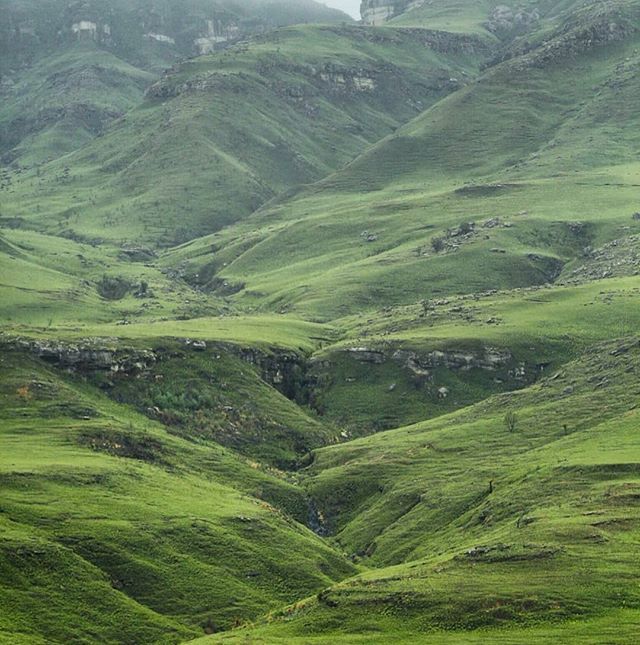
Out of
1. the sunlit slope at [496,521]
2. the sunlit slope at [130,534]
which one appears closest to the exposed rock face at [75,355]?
the sunlit slope at [130,534]

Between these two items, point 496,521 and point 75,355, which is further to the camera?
point 75,355

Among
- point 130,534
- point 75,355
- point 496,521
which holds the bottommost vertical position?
point 130,534

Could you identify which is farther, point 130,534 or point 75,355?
point 75,355

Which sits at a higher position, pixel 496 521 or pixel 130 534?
pixel 496 521

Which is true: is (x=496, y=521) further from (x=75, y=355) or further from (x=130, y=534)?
(x=75, y=355)

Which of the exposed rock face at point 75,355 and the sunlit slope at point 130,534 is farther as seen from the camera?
the exposed rock face at point 75,355

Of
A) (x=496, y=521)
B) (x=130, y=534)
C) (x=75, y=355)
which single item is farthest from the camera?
(x=75, y=355)

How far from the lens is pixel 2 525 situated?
5123 inches

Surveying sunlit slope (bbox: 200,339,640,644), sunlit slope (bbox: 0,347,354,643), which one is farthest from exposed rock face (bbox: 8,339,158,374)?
sunlit slope (bbox: 200,339,640,644)

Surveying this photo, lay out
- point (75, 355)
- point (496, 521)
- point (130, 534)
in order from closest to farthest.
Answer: point (130, 534)
point (496, 521)
point (75, 355)

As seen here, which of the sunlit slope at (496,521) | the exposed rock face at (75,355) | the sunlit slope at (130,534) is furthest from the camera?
the exposed rock face at (75,355)

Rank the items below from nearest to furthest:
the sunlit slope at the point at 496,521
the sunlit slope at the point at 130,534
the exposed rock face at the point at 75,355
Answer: the sunlit slope at the point at 496,521, the sunlit slope at the point at 130,534, the exposed rock face at the point at 75,355

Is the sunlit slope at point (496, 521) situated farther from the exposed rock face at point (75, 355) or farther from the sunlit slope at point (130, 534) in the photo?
the exposed rock face at point (75, 355)

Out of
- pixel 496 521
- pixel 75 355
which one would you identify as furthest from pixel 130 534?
pixel 75 355
